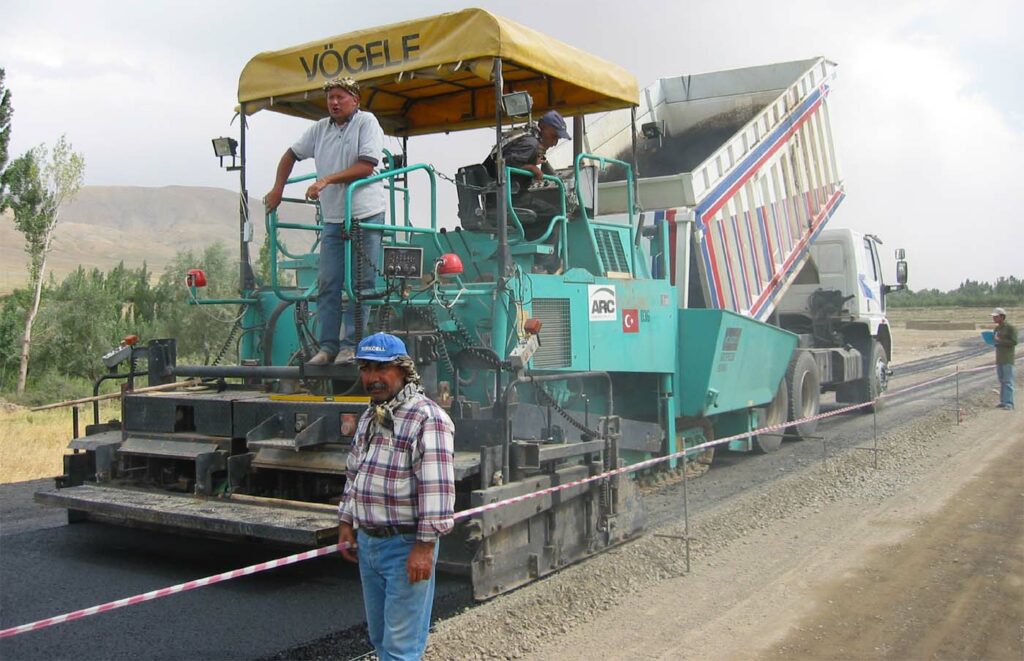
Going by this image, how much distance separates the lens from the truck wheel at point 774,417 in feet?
34.6

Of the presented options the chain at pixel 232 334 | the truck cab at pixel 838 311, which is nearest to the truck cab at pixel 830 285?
the truck cab at pixel 838 311

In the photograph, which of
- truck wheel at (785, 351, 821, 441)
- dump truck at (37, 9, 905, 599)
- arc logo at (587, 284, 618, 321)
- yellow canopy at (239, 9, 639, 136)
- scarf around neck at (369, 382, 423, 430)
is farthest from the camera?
truck wheel at (785, 351, 821, 441)

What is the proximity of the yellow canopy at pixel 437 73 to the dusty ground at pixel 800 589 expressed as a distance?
3126 mm

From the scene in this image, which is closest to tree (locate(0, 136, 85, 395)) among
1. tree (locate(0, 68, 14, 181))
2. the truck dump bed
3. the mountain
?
tree (locate(0, 68, 14, 181))

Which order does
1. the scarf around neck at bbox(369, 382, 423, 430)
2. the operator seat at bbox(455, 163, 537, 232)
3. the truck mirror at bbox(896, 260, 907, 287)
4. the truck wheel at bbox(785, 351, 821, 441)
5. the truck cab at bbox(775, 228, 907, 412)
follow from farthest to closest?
the truck mirror at bbox(896, 260, 907, 287)
the truck cab at bbox(775, 228, 907, 412)
the truck wheel at bbox(785, 351, 821, 441)
the operator seat at bbox(455, 163, 537, 232)
the scarf around neck at bbox(369, 382, 423, 430)

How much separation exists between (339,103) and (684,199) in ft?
14.1

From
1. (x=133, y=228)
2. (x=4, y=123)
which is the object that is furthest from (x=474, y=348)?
(x=133, y=228)

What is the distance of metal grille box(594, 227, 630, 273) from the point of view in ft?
23.7

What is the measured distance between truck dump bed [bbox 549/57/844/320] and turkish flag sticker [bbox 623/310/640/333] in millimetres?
1556

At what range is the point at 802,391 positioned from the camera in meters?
11.8

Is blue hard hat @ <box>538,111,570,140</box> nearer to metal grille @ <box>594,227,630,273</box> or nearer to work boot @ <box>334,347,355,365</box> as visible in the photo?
metal grille @ <box>594,227,630,273</box>

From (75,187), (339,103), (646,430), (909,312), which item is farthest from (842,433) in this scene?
(909,312)

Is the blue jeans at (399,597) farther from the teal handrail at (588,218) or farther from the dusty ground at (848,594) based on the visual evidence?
the teal handrail at (588,218)

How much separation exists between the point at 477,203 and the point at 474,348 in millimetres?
1805
